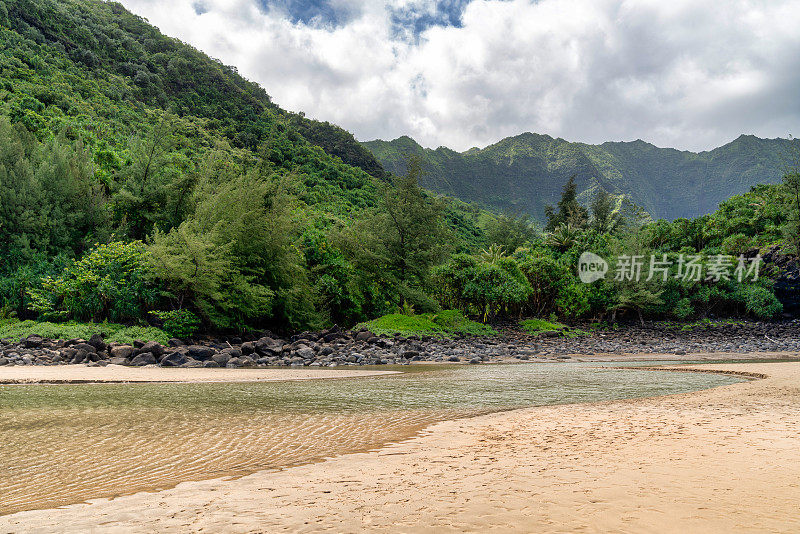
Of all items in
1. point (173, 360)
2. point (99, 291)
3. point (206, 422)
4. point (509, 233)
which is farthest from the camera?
point (509, 233)

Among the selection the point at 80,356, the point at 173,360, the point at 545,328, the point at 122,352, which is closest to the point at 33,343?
the point at 80,356

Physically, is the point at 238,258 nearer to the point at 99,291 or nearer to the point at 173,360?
the point at 99,291

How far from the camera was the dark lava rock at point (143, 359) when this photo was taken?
45.0 ft

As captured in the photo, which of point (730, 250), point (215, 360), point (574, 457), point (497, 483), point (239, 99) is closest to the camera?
point (497, 483)

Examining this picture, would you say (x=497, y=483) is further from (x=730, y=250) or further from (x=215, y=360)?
(x=730, y=250)

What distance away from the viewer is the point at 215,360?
1489cm

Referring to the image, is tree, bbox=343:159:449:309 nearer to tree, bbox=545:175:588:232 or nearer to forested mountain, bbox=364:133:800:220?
tree, bbox=545:175:588:232

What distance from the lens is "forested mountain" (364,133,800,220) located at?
150 metres

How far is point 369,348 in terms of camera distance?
20125mm

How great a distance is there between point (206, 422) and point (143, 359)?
9.67 m

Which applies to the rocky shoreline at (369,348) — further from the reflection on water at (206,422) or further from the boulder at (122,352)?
the reflection on water at (206,422)

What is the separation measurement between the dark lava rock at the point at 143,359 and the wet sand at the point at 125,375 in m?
0.44

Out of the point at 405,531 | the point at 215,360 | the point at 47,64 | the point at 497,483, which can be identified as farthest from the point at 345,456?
the point at 47,64

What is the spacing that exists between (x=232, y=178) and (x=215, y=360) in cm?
1370
